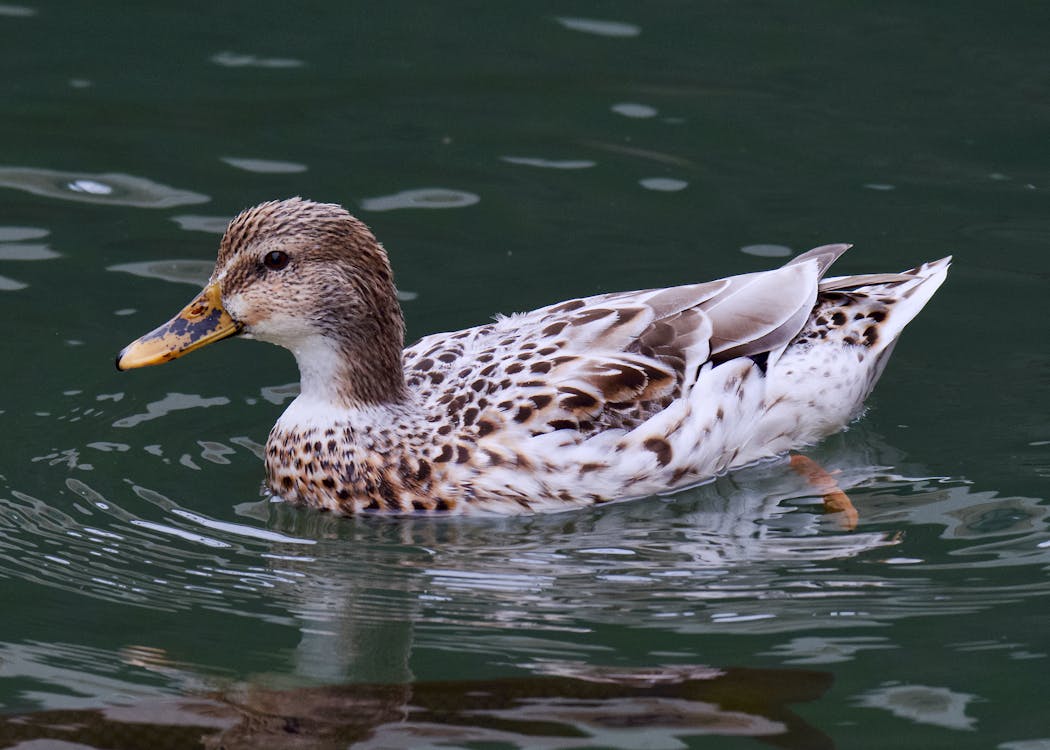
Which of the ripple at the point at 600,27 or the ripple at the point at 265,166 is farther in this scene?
the ripple at the point at 600,27

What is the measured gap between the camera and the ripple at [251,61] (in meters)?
13.2

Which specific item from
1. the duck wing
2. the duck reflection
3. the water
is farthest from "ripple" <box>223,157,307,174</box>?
the duck reflection

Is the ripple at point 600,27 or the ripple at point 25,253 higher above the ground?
the ripple at point 600,27

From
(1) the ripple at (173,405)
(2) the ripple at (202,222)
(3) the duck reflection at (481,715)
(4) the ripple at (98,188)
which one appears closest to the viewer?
(3) the duck reflection at (481,715)

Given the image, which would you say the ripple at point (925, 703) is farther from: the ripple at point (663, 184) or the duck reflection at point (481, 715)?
the ripple at point (663, 184)

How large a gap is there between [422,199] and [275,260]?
3408 mm

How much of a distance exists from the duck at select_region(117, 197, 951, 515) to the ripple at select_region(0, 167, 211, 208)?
2.87 metres

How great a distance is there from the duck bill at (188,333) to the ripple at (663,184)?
161 inches

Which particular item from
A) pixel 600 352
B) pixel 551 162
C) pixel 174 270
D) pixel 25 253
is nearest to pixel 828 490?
pixel 600 352

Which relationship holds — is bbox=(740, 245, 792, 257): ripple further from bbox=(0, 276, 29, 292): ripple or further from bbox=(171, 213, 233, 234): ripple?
bbox=(0, 276, 29, 292): ripple

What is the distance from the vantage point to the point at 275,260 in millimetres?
8250

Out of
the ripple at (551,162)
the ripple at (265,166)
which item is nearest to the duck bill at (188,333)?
the ripple at (265,166)

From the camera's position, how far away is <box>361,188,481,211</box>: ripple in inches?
452

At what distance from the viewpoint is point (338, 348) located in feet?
28.0
